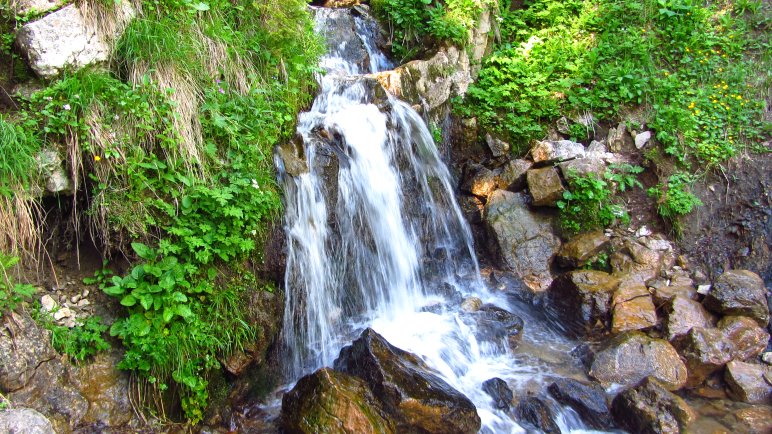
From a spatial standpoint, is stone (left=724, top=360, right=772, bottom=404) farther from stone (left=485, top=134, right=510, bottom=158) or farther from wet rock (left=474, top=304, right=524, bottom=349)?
stone (left=485, top=134, right=510, bottom=158)

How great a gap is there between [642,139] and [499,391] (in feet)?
14.5

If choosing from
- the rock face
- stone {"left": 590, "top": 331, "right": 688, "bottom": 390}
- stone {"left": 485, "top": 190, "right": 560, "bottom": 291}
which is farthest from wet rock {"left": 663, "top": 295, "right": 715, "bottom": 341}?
the rock face

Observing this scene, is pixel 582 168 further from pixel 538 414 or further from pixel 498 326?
pixel 538 414

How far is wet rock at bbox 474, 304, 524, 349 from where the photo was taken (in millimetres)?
5098

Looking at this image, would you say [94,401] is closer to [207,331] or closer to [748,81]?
[207,331]

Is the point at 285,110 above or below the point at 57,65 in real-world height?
below

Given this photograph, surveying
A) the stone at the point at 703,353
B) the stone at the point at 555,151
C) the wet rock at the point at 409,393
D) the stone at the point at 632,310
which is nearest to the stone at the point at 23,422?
the wet rock at the point at 409,393

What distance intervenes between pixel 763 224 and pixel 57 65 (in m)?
7.58

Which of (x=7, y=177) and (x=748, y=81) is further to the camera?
(x=748, y=81)

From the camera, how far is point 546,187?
643 cm

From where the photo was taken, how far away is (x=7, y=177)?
3.25 metres

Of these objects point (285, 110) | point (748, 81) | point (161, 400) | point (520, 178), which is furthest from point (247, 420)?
point (748, 81)

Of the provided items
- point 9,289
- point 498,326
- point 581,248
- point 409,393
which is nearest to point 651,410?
point 498,326

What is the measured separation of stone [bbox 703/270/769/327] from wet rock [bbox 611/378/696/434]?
4.94ft
